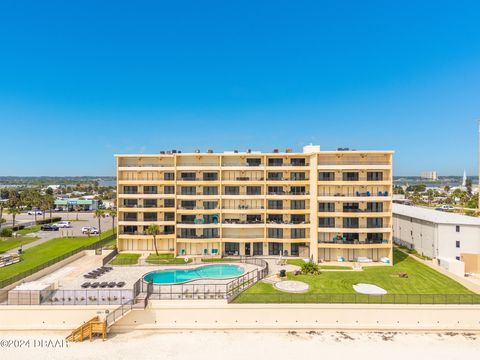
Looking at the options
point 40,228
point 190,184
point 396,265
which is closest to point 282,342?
point 396,265

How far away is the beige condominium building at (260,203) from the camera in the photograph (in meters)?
45.7

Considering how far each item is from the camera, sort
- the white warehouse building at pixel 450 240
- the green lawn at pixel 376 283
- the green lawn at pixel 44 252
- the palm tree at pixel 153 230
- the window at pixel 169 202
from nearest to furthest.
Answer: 1. the green lawn at pixel 376 283
2. the green lawn at pixel 44 252
3. the white warehouse building at pixel 450 240
4. the palm tree at pixel 153 230
5. the window at pixel 169 202

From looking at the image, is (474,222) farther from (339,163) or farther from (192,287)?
(192,287)

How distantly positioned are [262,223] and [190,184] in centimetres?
1286

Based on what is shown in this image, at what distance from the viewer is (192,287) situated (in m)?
34.7

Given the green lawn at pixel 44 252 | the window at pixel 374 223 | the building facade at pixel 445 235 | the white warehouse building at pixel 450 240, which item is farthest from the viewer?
the window at pixel 374 223

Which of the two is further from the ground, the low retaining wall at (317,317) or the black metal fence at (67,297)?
the black metal fence at (67,297)

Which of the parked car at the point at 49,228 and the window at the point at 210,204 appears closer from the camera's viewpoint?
the window at the point at 210,204

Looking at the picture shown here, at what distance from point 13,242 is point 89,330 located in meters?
40.7

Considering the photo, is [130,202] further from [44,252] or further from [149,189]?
[44,252]

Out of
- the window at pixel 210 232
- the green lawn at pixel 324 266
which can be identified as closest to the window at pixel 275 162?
the window at pixel 210 232

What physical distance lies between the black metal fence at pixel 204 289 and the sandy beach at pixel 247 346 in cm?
331

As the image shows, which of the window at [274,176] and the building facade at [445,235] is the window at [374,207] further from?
the window at [274,176]

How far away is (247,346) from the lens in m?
27.8
